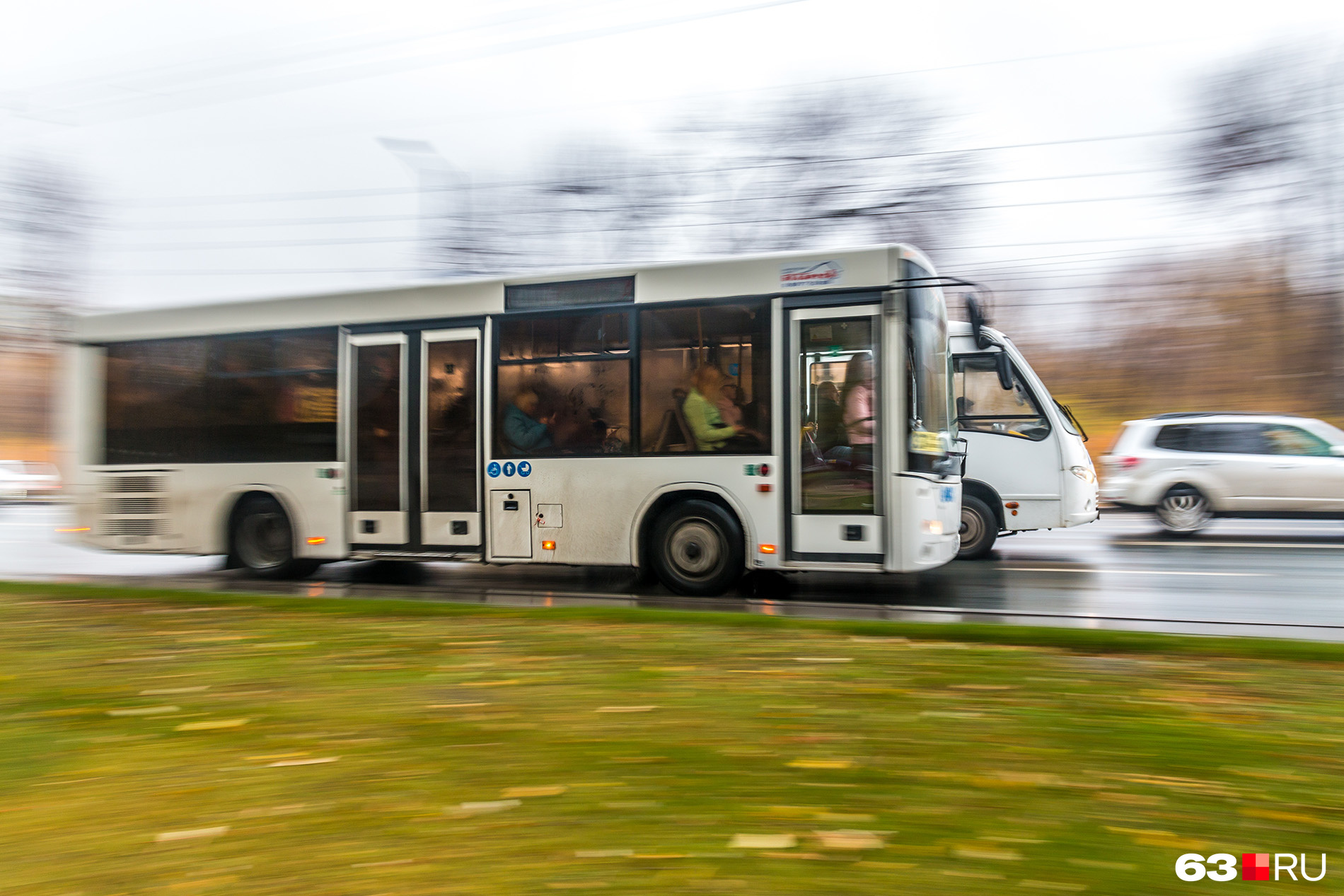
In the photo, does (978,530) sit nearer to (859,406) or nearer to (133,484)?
(859,406)

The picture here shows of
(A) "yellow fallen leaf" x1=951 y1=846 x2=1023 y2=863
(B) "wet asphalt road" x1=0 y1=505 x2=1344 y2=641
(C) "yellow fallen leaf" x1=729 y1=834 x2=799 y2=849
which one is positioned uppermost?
(B) "wet asphalt road" x1=0 y1=505 x2=1344 y2=641

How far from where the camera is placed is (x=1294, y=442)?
13.0 metres

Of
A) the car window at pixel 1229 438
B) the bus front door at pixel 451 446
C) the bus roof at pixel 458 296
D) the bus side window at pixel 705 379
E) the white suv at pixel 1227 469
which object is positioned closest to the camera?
the bus roof at pixel 458 296

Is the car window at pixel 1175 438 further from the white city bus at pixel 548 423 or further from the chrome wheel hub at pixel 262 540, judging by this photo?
the chrome wheel hub at pixel 262 540

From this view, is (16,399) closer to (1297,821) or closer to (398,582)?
(398,582)

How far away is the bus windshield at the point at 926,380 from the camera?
26.3 ft

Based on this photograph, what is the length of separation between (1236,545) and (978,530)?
3.81 metres

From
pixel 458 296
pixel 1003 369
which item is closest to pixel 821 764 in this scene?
pixel 458 296

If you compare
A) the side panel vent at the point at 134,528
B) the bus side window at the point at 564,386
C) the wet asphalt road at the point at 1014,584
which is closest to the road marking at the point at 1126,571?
the wet asphalt road at the point at 1014,584

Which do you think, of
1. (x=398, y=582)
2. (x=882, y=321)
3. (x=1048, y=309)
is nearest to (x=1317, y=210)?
(x=1048, y=309)

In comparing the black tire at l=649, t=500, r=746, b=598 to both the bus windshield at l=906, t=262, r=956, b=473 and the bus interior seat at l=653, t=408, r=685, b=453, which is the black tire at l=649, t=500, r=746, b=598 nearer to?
the bus interior seat at l=653, t=408, r=685, b=453

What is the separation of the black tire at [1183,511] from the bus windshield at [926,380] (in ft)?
21.6

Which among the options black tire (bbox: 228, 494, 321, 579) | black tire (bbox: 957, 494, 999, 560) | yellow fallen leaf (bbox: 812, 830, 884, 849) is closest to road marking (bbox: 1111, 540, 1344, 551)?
black tire (bbox: 957, 494, 999, 560)

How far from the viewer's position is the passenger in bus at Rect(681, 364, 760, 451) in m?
8.43
